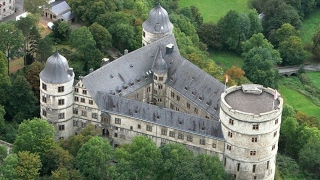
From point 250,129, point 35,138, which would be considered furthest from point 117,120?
point 250,129

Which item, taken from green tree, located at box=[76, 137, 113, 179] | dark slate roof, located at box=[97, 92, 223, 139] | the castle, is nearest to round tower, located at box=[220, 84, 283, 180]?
the castle

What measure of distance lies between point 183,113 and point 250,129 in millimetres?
15252

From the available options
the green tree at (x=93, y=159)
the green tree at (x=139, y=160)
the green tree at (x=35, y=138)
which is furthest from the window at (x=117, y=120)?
the green tree at (x=35, y=138)

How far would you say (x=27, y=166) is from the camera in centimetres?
17238

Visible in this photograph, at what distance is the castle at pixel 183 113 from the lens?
7057 inches

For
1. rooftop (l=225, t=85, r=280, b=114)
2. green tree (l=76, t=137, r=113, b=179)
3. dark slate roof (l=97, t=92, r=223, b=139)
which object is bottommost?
green tree (l=76, t=137, r=113, b=179)

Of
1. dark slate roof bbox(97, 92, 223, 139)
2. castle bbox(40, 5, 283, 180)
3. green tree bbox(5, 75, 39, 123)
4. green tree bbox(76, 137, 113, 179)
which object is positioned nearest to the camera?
green tree bbox(76, 137, 113, 179)

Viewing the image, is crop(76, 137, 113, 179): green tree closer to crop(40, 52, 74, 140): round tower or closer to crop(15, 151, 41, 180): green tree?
crop(15, 151, 41, 180): green tree

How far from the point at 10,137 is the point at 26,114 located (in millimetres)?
9759

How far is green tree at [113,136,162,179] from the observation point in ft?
576

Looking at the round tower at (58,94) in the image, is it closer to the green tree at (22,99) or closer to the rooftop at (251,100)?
the green tree at (22,99)

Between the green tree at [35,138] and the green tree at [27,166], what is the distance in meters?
3.75

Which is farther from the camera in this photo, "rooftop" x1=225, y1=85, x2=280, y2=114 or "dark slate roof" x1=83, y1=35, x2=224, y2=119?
"dark slate roof" x1=83, y1=35, x2=224, y2=119

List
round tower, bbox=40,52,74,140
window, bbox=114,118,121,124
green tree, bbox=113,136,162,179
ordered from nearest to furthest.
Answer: green tree, bbox=113,136,162,179 → round tower, bbox=40,52,74,140 → window, bbox=114,118,121,124
